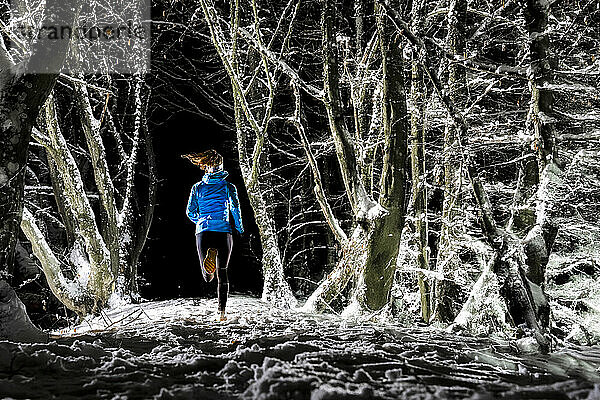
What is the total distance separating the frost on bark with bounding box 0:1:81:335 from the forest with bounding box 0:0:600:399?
2 centimetres

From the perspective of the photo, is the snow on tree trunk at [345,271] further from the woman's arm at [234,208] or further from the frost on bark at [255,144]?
the woman's arm at [234,208]

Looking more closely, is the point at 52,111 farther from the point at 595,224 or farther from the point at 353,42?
the point at 595,224

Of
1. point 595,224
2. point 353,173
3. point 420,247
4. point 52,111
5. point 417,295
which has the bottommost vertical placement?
point 417,295

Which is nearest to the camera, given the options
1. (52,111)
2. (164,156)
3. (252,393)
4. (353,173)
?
(252,393)

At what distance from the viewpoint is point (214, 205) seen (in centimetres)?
702

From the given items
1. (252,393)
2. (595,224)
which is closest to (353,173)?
(595,224)

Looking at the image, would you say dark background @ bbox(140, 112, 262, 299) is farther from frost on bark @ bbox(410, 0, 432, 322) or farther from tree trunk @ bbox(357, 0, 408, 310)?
tree trunk @ bbox(357, 0, 408, 310)

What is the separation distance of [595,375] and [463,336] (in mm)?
1808

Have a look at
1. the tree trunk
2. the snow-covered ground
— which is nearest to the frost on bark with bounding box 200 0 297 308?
the tree trunk

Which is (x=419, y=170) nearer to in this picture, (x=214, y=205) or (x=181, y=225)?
(x=214, y=205)

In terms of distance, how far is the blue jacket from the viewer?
6.98 metres

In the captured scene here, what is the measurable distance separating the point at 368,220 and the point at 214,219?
256 centimetres

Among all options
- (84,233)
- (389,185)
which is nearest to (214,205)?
(389,185)

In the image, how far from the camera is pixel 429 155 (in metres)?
11.5
